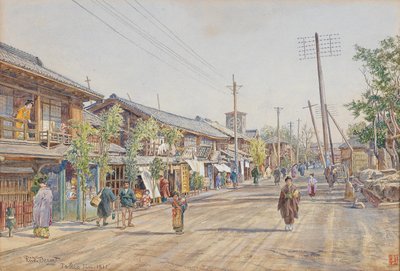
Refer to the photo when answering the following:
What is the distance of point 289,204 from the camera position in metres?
13.0

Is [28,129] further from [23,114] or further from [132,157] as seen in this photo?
[132,157]

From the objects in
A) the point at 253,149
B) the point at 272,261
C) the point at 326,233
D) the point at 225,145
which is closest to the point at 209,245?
the point at 272,261

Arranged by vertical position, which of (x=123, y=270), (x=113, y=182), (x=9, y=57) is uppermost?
(x=9, y=57)

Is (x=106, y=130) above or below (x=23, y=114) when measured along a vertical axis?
below

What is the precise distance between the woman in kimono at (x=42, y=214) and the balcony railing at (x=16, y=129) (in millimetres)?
2225

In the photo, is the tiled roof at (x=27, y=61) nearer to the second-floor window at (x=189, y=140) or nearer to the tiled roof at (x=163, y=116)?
the tiled roof at (x=163, y=116)

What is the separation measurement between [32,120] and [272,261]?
35.1 feet

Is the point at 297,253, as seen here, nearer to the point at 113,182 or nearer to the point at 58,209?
the point at 58,209

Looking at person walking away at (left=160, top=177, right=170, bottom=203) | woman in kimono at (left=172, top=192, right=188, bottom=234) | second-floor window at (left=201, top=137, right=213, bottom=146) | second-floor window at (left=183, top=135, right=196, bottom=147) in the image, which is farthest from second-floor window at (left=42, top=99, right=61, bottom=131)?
second-floor window at (left=201, top=137, right=213, bottom=146)

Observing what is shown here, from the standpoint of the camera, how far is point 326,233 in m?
11.5

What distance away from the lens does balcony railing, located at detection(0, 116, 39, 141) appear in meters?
13.0

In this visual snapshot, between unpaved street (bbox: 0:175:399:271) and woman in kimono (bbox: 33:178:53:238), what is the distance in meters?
0.64

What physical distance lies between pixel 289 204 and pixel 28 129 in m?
9.42
